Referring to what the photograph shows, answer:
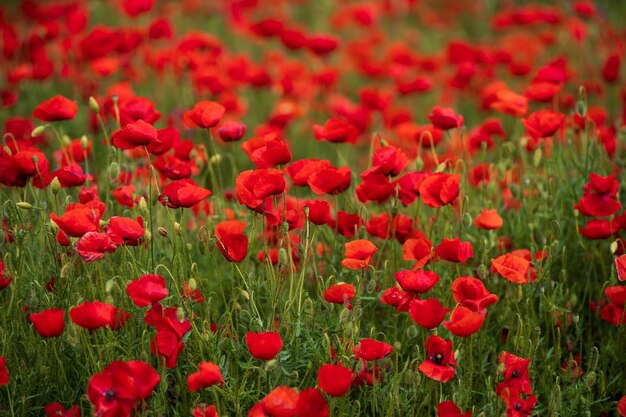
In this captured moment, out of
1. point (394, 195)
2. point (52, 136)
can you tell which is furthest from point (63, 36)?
point (394, 195)

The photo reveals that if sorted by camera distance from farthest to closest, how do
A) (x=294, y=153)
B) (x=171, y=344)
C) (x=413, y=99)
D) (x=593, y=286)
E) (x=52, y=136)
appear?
(x=413, y=99) → (x=294, y=153) → (x=52, y=136) → (x=593, y=286) → (x=171, y=344)

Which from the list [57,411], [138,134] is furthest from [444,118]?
[57,411]

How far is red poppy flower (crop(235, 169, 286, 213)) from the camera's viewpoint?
6.79ft

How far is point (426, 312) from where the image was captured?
75.1 inches

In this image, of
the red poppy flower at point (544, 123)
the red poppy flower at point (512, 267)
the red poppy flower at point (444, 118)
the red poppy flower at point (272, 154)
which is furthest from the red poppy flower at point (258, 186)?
the red poppy flower at point (544, 123)

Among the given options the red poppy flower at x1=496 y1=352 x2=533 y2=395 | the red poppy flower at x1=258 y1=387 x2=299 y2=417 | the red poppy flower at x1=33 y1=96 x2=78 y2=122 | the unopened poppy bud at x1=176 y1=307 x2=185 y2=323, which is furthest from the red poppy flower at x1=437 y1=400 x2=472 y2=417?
the red poppy flower at x1=33 y1=96 x2=78 y2=122

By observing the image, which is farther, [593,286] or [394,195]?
[593,286]

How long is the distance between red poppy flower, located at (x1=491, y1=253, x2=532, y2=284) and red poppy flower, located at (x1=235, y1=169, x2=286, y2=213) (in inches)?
22.6

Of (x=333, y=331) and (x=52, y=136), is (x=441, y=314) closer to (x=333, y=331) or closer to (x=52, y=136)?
(x=333, y=331)

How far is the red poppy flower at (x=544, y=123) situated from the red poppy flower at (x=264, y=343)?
1.17 metres

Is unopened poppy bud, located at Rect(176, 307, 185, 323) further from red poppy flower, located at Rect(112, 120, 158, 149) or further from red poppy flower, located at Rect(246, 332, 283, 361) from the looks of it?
red poppy flower, located at Rect(112, 120, 158, 149)

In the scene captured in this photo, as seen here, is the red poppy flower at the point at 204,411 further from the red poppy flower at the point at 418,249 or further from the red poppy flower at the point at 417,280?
the red poppy flower at the point at 418,249

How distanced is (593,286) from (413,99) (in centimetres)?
272

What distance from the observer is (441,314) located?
1.91 metres
